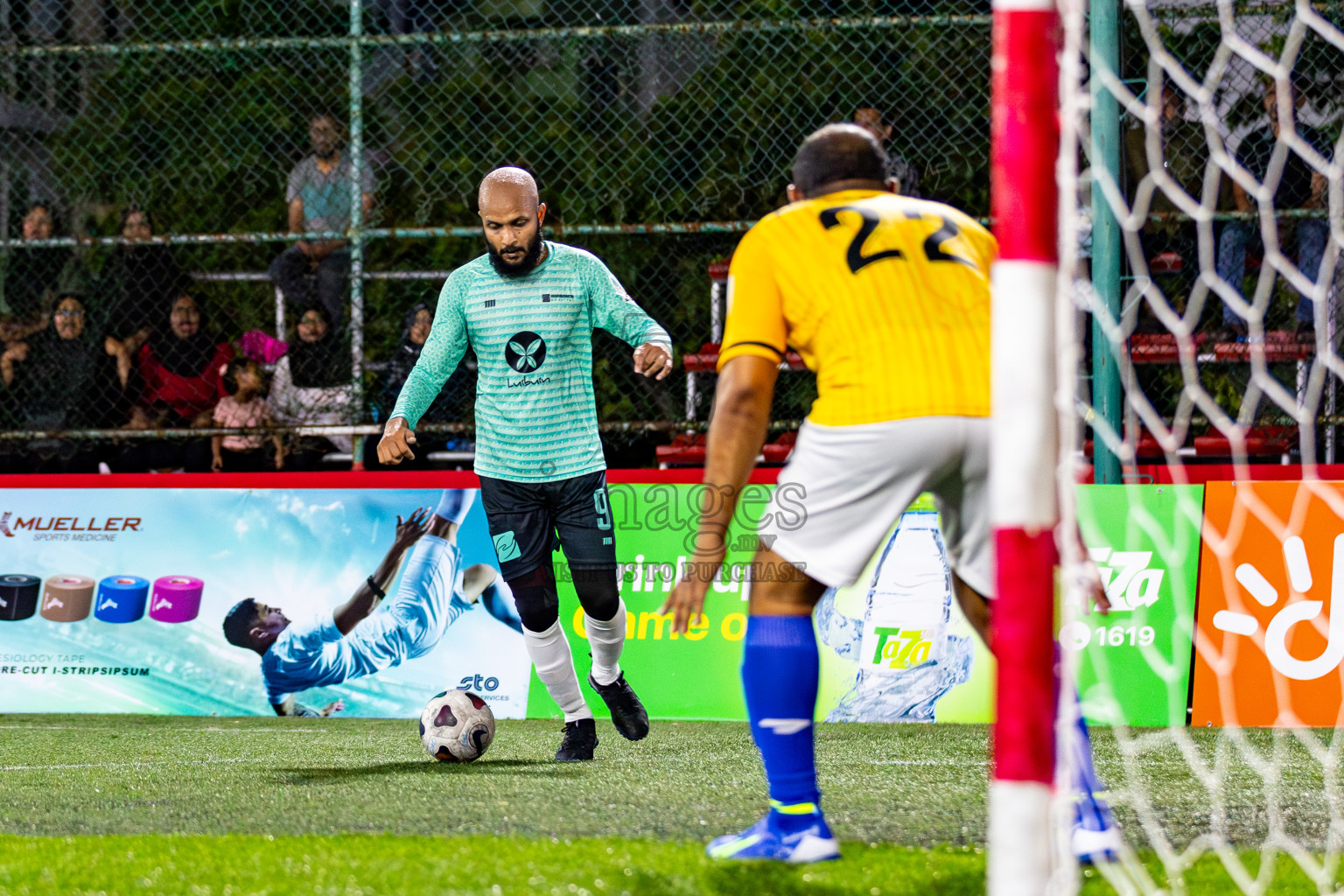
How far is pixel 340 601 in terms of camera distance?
6.75 meters

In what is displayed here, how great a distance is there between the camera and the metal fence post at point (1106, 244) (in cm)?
630

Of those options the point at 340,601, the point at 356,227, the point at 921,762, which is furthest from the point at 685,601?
the point at 356,227

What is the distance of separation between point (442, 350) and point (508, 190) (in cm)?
67

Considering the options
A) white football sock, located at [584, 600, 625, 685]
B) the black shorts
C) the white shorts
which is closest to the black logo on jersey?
the black shorts

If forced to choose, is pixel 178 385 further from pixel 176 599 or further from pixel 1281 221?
pixel 1281 221

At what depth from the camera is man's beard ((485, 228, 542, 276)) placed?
16.4 ft

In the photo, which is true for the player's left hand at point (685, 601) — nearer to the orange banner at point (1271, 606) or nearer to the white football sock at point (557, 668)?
the white football sock at point (557, 668)

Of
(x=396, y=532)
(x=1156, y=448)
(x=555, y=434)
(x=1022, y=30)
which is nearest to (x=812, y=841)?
(x=1022, y=30)

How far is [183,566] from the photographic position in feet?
22.6

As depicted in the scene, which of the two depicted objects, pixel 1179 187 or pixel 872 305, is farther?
pixel 1179 187

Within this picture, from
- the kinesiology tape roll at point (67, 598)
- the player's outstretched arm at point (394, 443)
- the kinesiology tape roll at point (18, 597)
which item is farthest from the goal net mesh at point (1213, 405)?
the kinesiology tape roll at point (18, 597)

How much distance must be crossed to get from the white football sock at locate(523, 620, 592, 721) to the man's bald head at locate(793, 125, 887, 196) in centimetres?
244

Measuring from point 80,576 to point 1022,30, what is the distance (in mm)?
6107

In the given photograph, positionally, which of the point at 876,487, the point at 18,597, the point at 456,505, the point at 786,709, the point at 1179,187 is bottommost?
the point at 18,597
